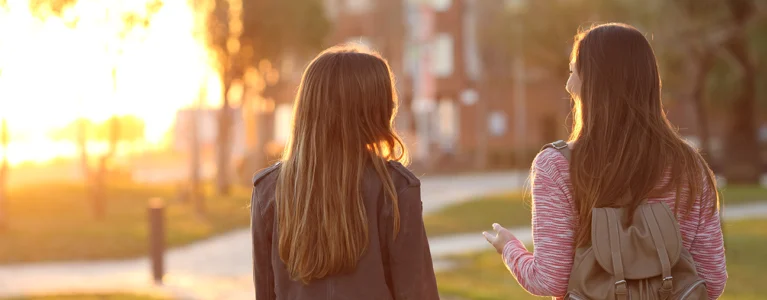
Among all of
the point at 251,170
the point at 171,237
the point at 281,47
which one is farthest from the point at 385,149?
the point at 251,170

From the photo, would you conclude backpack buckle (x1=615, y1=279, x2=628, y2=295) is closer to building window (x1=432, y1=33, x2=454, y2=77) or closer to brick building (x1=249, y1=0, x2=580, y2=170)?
brick building (x1=249, y1=0, x2=580, y2=170)

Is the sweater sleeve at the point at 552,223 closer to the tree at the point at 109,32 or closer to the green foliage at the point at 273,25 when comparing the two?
the tree at the point at 109,32

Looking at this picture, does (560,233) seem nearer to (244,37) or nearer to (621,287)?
(621,287)

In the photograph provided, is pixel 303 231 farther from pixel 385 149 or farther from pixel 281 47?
pixel 281 47

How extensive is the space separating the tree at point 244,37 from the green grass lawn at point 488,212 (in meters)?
8.82

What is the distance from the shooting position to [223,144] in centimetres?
3356

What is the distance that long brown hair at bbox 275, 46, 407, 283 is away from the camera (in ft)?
11.4

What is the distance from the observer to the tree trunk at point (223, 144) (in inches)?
1264

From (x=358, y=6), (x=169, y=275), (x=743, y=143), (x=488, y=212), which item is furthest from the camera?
(x=358, y=6)

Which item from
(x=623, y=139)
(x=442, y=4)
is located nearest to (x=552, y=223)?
(x=623, y=139)

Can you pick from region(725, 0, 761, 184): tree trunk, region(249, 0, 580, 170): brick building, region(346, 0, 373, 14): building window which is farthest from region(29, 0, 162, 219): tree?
region(346, 0, 373, 14): building window

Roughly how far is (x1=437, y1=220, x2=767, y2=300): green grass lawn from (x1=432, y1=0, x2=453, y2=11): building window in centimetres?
4032

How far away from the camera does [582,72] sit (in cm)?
349

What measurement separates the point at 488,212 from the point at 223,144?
40.1ft
